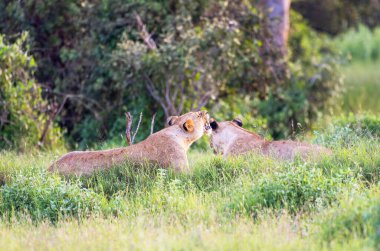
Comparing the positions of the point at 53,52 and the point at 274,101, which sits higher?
the point at 53,52

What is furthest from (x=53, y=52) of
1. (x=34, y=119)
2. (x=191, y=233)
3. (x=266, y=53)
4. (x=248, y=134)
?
(x=191, y=233)

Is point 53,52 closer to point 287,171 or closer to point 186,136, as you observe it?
point 186,136

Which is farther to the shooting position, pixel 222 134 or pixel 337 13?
pixel 337 13

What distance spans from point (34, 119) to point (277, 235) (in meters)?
7.69

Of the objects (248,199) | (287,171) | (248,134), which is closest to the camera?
(248,199)

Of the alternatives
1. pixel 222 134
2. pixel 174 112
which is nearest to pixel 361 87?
pixel 174 112

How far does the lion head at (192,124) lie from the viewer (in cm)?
955

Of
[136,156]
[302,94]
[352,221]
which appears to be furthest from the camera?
[302,94]

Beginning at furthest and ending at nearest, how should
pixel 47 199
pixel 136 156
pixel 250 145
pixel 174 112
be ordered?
pixel 174 112
pixel 250 145
pixel 136 156
pixel 47 199

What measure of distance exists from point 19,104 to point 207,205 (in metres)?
6.21

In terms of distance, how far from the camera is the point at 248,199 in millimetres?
7781

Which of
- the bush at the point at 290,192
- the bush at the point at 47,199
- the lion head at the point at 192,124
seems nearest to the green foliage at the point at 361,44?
the lion head at the point at 192,124

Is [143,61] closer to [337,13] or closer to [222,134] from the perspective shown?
[222,134]

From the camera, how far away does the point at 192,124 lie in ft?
31.4
